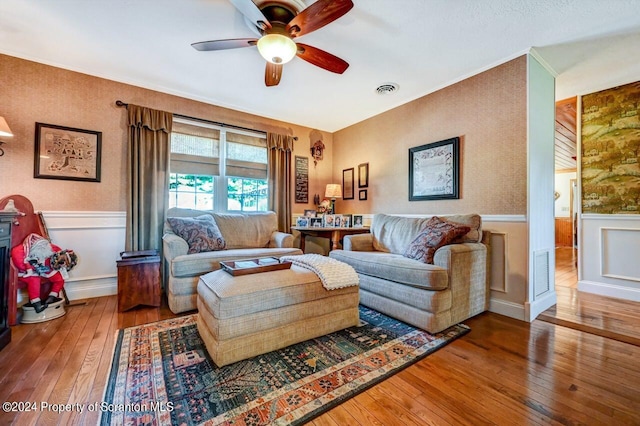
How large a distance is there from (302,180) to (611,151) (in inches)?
160

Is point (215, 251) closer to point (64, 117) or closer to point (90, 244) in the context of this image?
point (90, 244)

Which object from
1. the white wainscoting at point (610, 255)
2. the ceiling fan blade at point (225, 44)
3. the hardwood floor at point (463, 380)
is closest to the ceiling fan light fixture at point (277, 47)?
the ceiling fan blade at point (225, 44)

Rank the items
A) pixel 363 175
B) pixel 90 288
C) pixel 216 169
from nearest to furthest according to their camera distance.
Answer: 1. pixel 90 288
2. pixel 216 169
3. pixel 363 175

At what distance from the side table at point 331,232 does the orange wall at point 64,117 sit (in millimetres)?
2270

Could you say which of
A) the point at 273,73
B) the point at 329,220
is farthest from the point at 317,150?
the point at 273,73

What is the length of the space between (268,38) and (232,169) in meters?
2.23

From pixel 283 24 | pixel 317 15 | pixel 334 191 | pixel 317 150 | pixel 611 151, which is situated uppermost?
pixel 283 24

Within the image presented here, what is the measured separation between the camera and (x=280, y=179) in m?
4.14

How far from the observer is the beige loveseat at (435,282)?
204 cm

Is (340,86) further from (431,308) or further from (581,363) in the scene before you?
(581,363)

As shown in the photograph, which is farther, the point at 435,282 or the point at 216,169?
the point at 216,169

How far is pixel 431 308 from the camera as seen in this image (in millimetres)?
2021

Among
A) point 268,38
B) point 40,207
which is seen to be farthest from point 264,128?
point 40,207

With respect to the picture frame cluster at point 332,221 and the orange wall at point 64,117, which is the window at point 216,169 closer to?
the orange wall at point 64,117
